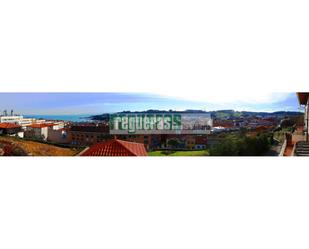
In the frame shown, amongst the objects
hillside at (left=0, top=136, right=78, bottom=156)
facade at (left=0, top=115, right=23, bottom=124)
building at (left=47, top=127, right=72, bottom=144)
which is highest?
facade at (left=0, top=115, right=23, bottom=124)

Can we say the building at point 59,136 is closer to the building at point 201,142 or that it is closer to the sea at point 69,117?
the sea at point 69,117

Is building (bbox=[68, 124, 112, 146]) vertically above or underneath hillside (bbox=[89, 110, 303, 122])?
underneath

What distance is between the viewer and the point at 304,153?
15.8 ft

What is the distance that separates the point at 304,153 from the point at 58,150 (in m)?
2.71

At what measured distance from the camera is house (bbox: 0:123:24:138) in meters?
4.86

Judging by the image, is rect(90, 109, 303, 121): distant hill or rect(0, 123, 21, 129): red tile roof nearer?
rect(90, 109, 303, 121): distant hill

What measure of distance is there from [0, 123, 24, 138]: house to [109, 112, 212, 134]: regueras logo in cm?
103

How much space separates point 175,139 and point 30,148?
1609 millimetres

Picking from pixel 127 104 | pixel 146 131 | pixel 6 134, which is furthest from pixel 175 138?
pixel 6 134

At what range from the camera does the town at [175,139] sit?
4.77m

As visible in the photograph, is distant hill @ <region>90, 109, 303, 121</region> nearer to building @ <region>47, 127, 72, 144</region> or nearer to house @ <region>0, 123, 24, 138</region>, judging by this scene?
building @ <region>47, 127, 72, 144</region>

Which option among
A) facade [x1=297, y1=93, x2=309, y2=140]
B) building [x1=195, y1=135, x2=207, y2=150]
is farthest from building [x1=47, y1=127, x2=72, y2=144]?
facade [x1=297, y1=93, x2=309, y2=140]

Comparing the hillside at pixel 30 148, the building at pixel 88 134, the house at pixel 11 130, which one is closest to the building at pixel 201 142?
the building at pixel 88 134
